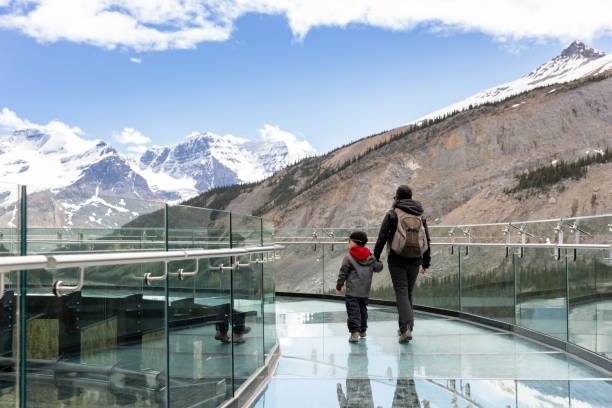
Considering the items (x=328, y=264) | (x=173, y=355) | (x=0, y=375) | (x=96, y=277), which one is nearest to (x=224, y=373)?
(x=173, y=355)

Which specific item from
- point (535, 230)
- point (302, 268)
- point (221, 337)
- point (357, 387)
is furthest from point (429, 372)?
point (302, 268)

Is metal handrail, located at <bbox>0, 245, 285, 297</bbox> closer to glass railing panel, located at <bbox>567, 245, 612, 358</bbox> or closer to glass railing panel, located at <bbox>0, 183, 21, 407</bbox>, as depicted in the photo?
glass railing panel, located at <bbox>0, 183, 21, 407</bbox>

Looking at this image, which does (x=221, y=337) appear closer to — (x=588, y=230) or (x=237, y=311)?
(x=237, y=311)

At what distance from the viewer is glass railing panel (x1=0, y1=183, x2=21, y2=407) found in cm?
172

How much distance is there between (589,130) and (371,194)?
724 inches

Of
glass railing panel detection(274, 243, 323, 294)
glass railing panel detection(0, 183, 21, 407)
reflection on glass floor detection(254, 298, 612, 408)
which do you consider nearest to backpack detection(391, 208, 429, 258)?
reflection on glass floor detection(254, 298, 612, 408)

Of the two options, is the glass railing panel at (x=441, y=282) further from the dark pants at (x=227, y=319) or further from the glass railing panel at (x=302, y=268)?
the dark pants at (x=227, y=319)

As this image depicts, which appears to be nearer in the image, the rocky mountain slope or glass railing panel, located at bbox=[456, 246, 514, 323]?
glass railing panel, located at bbox=[456, 246, 514, 323]

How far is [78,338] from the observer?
214 centimetres

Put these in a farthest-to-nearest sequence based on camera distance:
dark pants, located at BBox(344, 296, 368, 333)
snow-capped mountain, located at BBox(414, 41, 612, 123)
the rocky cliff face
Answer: snow-capped mountain, located at BBox(414, 41, 612, 123) → the rocky cliff face → dark pants, located at BBox(344, 296, 368, 333)

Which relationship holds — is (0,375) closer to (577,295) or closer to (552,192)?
(577,295)

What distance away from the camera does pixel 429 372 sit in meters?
4.99

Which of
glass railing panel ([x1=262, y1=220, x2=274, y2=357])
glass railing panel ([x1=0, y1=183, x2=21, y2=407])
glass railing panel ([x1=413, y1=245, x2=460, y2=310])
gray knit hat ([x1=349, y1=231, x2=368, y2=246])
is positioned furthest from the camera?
glass railing panel ([x1=413, y1=245, x2=460, y2=310])

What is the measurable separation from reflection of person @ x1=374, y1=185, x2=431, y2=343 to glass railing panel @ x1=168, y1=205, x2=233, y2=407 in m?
2.49
